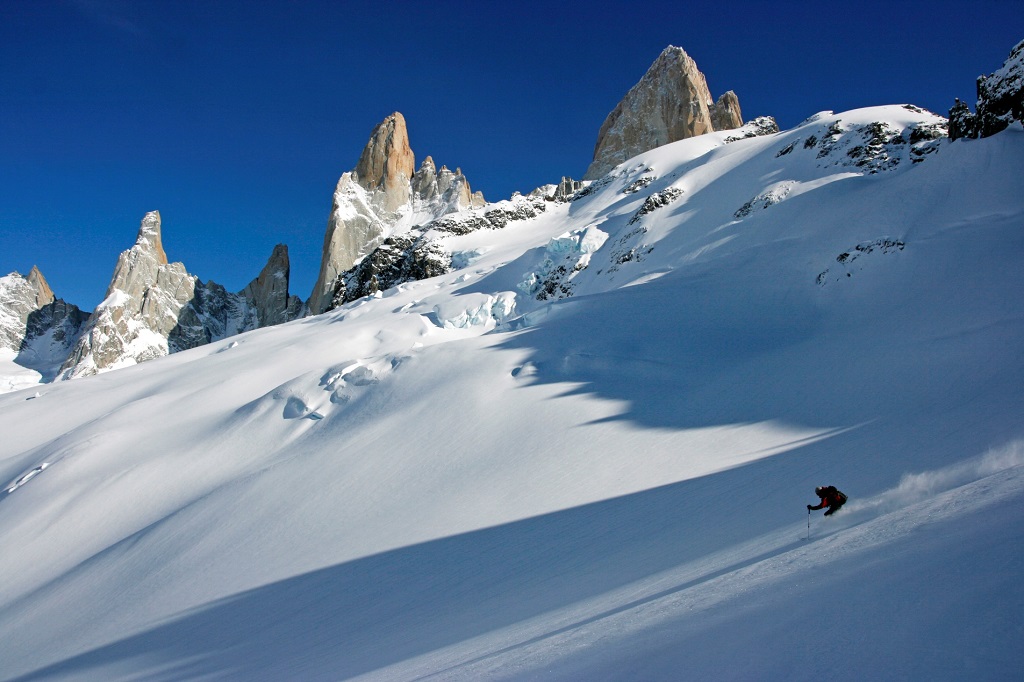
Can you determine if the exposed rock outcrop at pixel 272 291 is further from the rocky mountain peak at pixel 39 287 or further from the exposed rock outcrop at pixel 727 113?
the exposed rock outcrop at pixel 727 113

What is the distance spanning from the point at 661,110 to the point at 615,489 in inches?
4085

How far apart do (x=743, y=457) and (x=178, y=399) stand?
26.3m

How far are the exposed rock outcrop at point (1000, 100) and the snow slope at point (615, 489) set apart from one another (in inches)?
38.5

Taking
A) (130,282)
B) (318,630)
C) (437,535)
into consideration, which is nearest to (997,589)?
(318,630)

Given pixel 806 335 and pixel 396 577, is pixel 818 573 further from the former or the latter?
pixel 806 335

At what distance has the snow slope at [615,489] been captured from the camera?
150 inches

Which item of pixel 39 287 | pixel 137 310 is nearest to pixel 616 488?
pixel 137 310

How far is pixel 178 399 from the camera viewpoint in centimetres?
2697

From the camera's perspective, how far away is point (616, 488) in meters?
10.9

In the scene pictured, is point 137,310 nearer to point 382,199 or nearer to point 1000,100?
point 382,199

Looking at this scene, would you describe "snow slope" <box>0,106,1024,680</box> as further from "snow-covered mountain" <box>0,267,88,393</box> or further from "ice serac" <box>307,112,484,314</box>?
"snow-covered mountain" <box>0,267,88,393</box>

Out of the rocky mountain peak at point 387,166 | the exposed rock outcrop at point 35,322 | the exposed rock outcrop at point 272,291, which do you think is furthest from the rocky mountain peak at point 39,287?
the rocky mountain peak at point 387,166

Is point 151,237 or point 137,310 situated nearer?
point 137,310

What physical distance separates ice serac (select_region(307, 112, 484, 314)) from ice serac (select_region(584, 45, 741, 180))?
2805 cm
